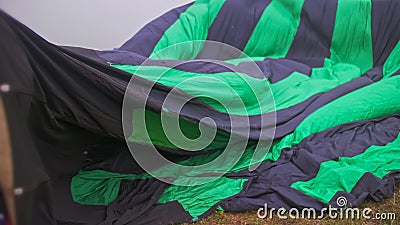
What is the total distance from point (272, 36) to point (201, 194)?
4.90 feet

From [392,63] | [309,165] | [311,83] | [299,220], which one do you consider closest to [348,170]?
[309,165]

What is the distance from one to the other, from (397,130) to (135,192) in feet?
4.60

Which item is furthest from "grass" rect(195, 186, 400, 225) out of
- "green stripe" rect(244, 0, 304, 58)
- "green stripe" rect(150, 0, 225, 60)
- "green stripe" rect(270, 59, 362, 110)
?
"green stripe" rect(244, 0, 304, 58)

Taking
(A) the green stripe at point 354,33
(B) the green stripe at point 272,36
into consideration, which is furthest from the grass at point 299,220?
(B) the green stripe at point 272,36

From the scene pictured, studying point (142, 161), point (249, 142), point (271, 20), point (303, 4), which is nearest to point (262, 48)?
point (271, 20)

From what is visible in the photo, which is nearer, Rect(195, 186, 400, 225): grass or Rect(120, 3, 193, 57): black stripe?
Rect(195, 186, 400, 225): grass

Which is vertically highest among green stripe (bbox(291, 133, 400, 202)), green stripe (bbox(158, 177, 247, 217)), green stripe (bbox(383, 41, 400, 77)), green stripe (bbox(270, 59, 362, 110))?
green stripe (bbox(383, 41, 400, 77))

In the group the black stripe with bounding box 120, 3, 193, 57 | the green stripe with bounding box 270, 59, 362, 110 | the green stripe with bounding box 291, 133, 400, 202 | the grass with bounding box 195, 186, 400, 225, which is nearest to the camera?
the grass with bounding box 195, 186, 400, 225

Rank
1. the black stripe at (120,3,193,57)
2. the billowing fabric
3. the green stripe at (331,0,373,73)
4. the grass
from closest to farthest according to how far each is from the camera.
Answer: the billowing fabric
the grass
the black stripe at (120,3,193,57)
the green stripe at (331,0,373,73)

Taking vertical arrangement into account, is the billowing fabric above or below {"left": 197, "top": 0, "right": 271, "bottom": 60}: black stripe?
below

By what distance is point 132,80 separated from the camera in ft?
6.17

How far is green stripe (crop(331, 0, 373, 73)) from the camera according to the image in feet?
10.1

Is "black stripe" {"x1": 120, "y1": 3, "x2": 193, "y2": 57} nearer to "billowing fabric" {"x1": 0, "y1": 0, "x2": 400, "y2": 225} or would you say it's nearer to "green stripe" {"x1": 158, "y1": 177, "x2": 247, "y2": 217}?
"billowing fabric" {"x1": 0, "y1": 0, "x2": 400, "y2": 225}

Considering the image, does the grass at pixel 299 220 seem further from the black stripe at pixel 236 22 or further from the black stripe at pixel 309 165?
the black stripe at pixel 236 22
